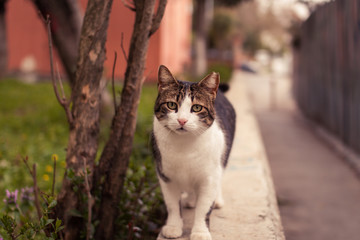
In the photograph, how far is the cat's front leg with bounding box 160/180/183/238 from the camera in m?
2.17

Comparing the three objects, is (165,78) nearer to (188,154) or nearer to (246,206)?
(188,154)

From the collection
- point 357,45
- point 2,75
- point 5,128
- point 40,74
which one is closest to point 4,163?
point 5,128

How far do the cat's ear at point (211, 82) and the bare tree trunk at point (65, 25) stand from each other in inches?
160

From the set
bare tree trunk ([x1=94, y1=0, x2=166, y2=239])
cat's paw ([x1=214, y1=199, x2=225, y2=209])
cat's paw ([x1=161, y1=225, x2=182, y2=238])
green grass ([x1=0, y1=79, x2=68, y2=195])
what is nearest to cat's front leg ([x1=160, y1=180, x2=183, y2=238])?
cat's paw ([x1=161, y1=225, x2=182, y2=238])

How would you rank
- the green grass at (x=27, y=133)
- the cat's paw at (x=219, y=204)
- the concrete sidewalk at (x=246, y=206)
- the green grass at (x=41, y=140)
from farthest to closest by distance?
the green grass at (x=27, y=133) → the green grass at (x=41, y=140) → the cat's paw at (x=219, y=204) → the concrete sidewalk at (x=246, y=206)

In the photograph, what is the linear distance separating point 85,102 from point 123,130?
0.81 feet

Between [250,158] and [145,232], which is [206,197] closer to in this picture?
[145,232]

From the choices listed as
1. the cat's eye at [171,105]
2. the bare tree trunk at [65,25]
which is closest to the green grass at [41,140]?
the cat's eye at [171,105]

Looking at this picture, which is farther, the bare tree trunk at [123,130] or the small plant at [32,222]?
the bare tree trunk at [123,130]

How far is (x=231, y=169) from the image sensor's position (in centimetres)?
338

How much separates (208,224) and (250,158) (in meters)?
1.61

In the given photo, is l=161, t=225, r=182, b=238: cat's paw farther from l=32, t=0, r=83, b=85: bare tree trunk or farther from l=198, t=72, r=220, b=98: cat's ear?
l=32, t=0, r=83, b=85: bare tree trunk

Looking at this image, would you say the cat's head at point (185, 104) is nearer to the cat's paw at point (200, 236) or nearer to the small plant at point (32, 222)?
the cat's paw at point (200, 236)

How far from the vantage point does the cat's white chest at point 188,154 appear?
2.02 m
